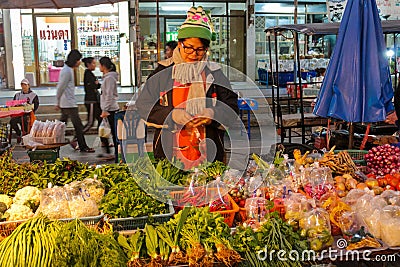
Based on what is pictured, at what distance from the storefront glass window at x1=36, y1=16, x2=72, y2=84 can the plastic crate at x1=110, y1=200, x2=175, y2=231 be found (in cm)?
1384

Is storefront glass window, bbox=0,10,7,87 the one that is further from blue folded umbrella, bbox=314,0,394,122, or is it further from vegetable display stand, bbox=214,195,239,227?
vegetable display stand, bbox=214,195,239,227

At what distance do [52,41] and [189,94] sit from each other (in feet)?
43.1

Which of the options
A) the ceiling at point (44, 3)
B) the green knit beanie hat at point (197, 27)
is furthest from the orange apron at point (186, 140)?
the ceiling at point (44, 3)

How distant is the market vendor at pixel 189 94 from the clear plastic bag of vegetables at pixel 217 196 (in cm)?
57

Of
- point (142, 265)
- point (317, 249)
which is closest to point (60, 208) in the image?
point (142, 265)

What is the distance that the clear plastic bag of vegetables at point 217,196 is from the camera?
8.56 ft

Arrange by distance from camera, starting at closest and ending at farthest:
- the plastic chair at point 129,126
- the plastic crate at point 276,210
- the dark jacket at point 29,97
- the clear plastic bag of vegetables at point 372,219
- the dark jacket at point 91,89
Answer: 1. the clear plastic bag of vegetables at point 372,219
2. the plastic crate at point 276,210
3. the plastic chair at point 129,126
4. the dark jacket at point 29,97
5. the dark jacket at point 91,89

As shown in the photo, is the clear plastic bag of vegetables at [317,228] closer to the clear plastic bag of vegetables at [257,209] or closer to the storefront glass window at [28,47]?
the clear plastic bag of vegetables at [257,209]

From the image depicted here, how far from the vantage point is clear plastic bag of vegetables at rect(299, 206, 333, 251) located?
2.33 metres

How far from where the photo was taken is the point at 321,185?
305 cm

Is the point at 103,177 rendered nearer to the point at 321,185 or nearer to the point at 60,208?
the point at 60,208

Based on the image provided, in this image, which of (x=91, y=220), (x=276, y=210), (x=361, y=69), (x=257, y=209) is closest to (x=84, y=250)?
(x=91, y=220)

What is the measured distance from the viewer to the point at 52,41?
15172mm

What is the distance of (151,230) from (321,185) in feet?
4.48
